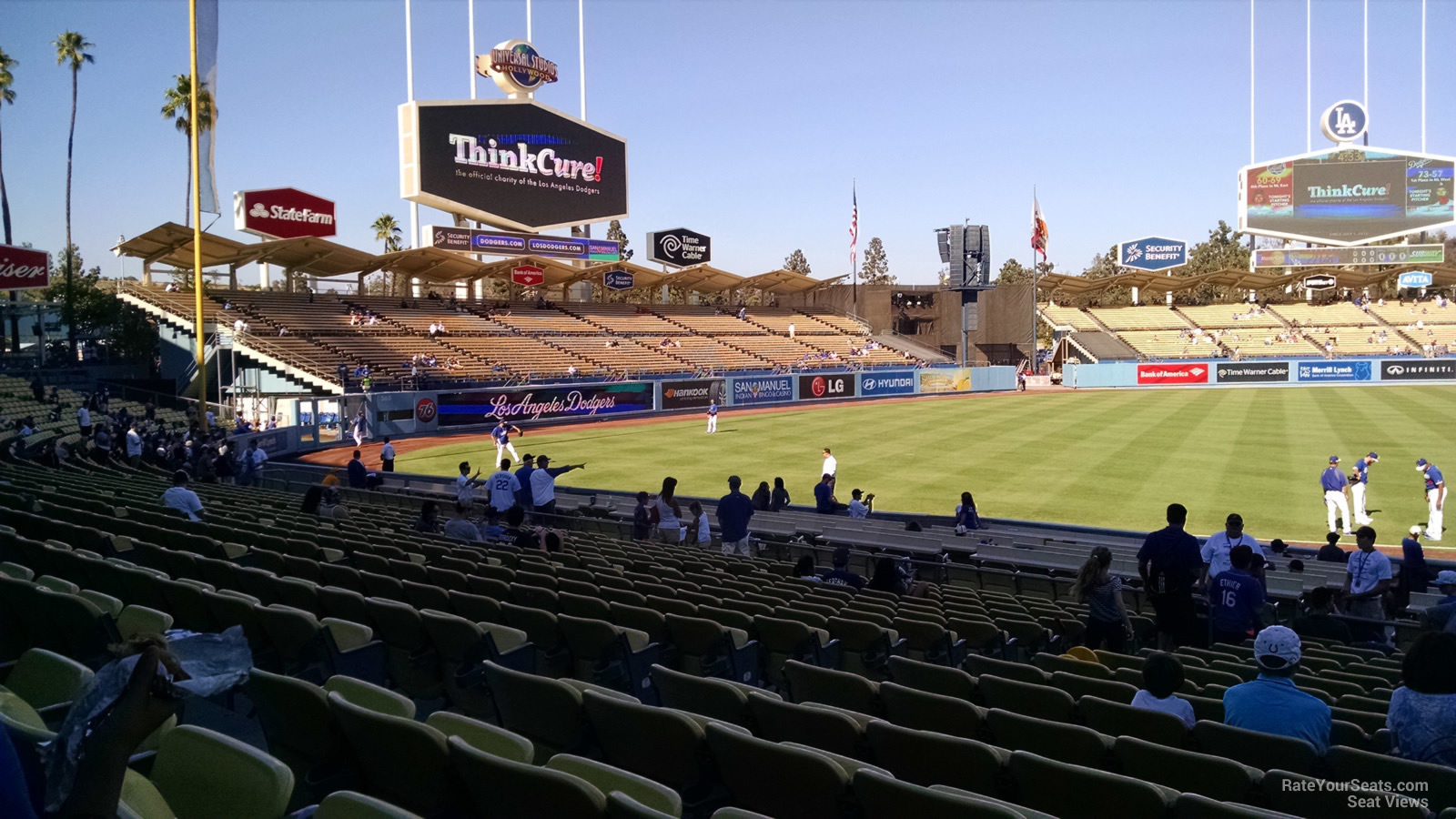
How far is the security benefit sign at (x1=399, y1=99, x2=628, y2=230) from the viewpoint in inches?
1934

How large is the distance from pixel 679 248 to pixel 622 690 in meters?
60.3

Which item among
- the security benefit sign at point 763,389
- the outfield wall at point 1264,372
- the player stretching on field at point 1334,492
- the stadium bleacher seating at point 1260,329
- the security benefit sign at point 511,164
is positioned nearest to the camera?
the player stretching on field at point 1334,492

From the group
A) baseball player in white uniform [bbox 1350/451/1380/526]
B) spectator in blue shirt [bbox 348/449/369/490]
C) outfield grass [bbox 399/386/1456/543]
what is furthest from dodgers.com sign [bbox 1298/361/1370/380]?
spectator in blue shirt [bbox 348/449/369/490]

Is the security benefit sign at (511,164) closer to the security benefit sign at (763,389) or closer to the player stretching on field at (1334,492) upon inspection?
the security benefit sign at (763,389)

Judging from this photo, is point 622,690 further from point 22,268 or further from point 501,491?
point 22,268

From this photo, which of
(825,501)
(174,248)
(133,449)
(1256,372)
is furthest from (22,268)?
(1256,372)

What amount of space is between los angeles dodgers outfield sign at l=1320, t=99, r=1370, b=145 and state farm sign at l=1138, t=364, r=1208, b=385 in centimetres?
2679

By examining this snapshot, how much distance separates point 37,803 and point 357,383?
39748mm

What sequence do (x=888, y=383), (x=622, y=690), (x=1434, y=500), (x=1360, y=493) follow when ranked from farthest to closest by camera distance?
(x=888, y=383) → (x=1360, y=493) → (x=1434, y=500) → (x=622, y=690)

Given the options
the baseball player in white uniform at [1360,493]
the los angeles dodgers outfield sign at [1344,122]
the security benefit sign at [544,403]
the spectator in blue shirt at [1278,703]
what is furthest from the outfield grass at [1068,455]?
the los angeles dodgers outfield sign at [1344,122]

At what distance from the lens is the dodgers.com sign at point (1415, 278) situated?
77562 mm

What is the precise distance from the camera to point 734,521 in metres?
13.8

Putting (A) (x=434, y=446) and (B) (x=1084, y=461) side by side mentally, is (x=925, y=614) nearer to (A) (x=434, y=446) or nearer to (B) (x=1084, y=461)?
(B) (x=1084, y=461)

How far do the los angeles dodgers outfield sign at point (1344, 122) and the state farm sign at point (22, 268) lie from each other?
84776mm
